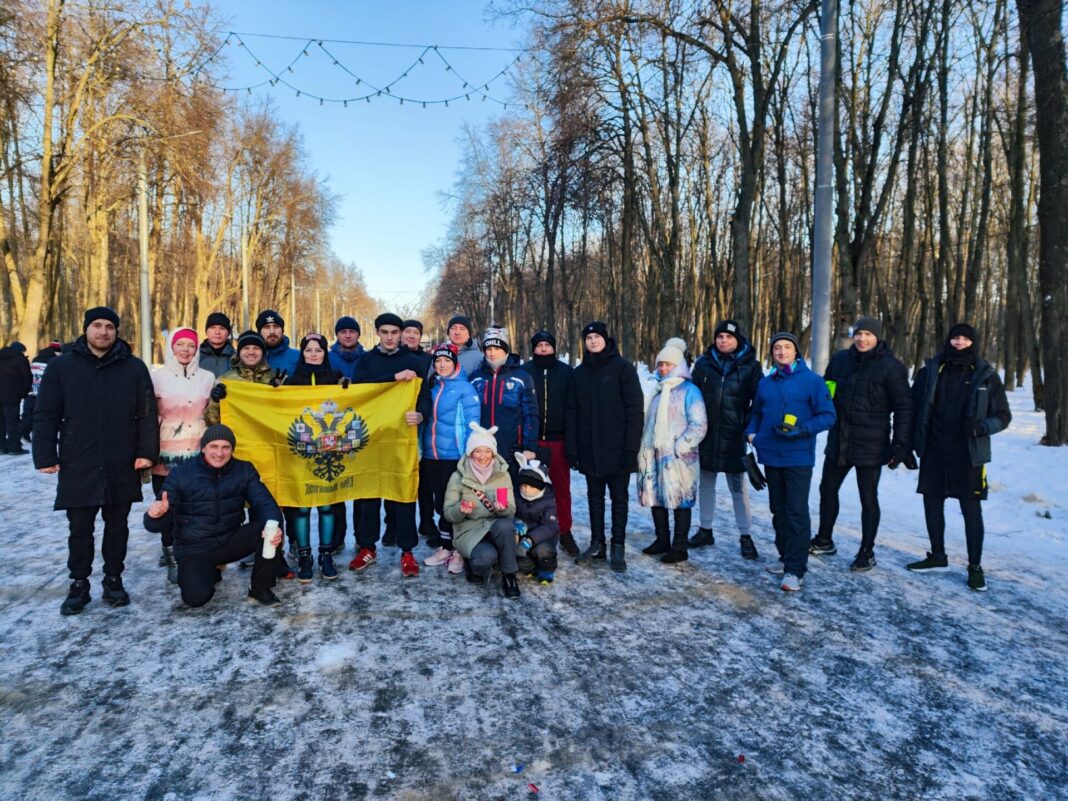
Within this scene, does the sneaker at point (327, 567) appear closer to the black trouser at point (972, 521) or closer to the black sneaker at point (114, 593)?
the black sneaker at point (114, 593)

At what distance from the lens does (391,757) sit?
3.07m

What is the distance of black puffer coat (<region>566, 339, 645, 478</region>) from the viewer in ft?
19.3

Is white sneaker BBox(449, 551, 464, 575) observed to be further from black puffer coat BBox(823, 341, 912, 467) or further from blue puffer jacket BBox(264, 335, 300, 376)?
black puffer coat BBox(823, 341, 912, 467)

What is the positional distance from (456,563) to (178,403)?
2.66 meters

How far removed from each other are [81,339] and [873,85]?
20652 mm

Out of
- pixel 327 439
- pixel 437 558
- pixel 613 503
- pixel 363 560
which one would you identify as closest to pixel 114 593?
pixel 363 560

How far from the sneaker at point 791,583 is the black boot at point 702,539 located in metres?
1.19

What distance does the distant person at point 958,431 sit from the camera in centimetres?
535

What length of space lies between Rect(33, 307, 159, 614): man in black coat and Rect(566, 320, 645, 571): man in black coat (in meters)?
3.55

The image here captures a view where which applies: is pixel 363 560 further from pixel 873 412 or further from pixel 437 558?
pixel 873 412

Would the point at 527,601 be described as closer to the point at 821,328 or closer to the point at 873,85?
the point at 821,328

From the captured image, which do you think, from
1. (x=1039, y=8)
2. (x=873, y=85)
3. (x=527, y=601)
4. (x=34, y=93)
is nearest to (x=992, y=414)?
(x=527, y=601)

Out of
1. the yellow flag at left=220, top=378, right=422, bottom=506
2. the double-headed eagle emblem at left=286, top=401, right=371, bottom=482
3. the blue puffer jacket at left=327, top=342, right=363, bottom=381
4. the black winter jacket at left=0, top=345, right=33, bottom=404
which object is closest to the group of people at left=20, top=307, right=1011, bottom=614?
the yellow flag at left=220, top=378, right=422, bottom=506

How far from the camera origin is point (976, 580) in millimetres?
5344
